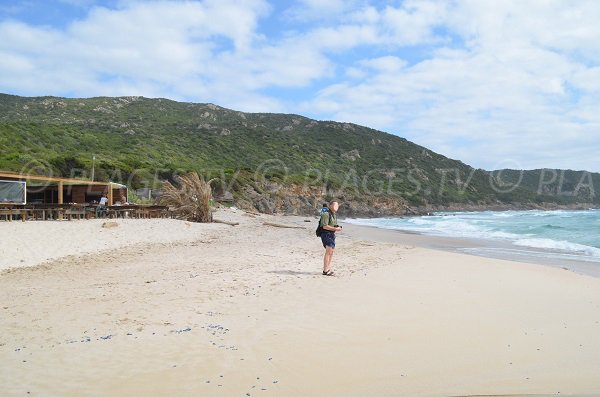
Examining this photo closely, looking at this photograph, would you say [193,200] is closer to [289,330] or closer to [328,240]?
[328,240]

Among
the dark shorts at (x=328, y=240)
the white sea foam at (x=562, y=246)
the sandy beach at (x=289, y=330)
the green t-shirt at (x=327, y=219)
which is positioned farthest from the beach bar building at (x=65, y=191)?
the white sea foam at (x=562, y=246)

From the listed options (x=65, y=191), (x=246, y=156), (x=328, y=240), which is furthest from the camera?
(x=246, y=156)

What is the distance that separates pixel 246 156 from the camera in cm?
6581

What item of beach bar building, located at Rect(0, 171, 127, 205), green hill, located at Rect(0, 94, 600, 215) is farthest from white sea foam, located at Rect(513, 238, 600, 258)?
green hill, located at Rect(0, 94, 600, 215)

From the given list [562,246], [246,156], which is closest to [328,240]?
[562,246]

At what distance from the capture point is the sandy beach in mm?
3980

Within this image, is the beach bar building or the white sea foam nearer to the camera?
the white sea foam

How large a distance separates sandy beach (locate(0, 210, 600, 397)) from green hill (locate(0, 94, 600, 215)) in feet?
90.1

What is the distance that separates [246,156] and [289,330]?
201ft

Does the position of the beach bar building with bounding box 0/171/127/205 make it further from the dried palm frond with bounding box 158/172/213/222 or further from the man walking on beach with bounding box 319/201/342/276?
the man walking on beach with bounding box 319/201/342/276

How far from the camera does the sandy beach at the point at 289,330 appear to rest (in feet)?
13.1

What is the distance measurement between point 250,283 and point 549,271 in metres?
7.18

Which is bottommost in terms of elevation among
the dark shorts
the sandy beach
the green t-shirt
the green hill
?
the sandy beach

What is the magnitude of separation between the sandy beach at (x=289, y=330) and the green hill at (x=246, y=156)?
27.5m
